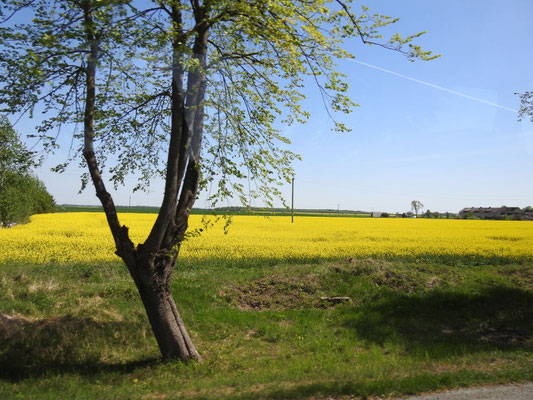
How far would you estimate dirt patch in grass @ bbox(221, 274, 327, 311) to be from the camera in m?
11.2

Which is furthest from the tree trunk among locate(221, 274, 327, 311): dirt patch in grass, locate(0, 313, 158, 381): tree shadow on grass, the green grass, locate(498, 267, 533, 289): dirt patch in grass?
locate(498, 267, 533, 289): dirt patch in grass

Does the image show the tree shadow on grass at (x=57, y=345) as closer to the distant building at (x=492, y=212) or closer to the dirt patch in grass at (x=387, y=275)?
the dirt patch in grass at (x=387, y=275)

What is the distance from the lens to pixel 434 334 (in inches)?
362

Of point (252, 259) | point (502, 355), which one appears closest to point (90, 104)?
point (502, 355)

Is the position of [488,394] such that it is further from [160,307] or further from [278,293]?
[278,293]

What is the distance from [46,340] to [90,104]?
4960 mm

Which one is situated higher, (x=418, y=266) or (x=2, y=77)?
(x=2, y=77)

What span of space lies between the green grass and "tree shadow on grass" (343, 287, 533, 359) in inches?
1.5

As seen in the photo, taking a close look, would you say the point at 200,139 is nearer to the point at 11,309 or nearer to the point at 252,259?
the point at 11,309

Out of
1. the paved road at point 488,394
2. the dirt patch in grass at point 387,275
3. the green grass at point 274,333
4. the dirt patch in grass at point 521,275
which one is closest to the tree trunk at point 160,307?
the green grass at point 274,333

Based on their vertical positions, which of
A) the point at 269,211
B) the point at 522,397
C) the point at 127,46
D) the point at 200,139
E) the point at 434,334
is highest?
the point at 127,46

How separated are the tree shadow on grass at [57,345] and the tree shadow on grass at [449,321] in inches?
226

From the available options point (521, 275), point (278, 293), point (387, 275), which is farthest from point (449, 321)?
point (521, 275)

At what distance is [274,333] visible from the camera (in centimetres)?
894
